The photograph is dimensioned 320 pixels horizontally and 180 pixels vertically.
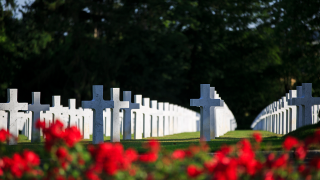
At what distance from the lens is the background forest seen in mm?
35875

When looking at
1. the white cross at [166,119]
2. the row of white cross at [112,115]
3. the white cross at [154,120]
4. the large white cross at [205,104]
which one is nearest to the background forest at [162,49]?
the white cross at [166,119]

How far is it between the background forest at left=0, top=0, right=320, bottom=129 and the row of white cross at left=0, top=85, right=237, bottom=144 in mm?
17324

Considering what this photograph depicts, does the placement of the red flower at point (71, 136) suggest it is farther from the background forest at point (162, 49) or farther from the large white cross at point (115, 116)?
the background forest at point (162, 49)

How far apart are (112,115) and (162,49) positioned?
92.8 feet

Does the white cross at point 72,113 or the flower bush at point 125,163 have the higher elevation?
the white cross at point 72,113

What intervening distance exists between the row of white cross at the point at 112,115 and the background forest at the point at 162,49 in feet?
56.8

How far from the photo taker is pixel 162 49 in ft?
134

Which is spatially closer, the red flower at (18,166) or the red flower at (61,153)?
the red flower at (61,153)

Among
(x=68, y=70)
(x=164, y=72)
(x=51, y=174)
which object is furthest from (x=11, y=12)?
(x=51, y=174)

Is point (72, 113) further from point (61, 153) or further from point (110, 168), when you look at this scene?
point (110, 168)

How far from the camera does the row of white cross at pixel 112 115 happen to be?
12.4m

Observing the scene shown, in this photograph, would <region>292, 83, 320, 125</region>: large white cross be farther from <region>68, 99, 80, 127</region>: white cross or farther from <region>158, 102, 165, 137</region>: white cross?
<region>68, 99, 80, 127</region>: white cross

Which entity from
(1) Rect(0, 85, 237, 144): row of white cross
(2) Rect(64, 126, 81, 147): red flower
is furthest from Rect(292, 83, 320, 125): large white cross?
(2) Rect(64, 126, 81, 147): red flower

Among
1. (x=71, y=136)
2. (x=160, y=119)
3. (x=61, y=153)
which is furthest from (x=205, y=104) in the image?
(x=61, y=153)
